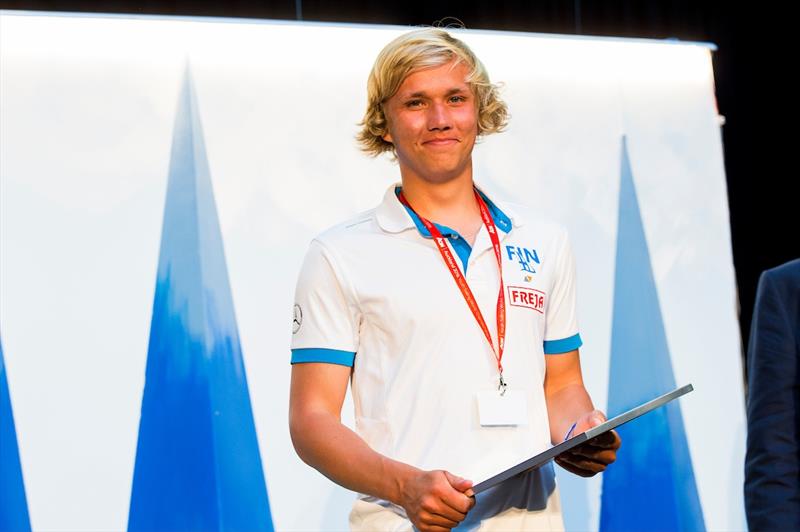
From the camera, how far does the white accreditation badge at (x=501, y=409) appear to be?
1.75 meters

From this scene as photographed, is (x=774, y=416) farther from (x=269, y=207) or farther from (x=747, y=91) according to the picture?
(x=747, y=91)

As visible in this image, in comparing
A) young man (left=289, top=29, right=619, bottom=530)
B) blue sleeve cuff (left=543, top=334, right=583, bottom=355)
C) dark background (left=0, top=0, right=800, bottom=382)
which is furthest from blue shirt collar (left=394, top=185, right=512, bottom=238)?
dark background (left=0, top=0, right=800, bottom=382)

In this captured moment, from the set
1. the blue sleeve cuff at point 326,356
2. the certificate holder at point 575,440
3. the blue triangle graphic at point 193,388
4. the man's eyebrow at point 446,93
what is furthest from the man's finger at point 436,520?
the blue triangle graphic at point 193,388

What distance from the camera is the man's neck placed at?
6.44 ft

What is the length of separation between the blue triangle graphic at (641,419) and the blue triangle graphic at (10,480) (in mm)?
1894

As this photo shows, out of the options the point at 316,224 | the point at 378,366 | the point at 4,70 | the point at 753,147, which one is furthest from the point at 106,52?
the point at 753,147

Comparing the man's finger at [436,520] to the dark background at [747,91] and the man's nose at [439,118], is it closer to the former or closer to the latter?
the man's nose at [439,118]

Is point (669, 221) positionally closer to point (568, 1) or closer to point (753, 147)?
point (753, 147)

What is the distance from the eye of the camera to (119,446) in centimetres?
325

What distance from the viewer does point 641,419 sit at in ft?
12.4

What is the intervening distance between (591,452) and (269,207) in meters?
1.96

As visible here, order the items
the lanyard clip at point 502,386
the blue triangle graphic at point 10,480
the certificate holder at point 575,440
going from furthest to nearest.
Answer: the blue triangle graphic at point 10,480
the lanyard clip at point 502,386
the certificate holder at point 575,440

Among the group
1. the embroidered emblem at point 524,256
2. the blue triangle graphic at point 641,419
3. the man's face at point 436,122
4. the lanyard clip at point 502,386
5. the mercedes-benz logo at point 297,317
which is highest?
the man's face at point 436,122

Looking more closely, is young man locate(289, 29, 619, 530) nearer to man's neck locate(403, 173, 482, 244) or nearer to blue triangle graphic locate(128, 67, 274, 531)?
man's neck locate(403, 173, 482, 244)
